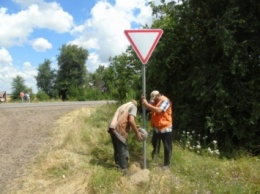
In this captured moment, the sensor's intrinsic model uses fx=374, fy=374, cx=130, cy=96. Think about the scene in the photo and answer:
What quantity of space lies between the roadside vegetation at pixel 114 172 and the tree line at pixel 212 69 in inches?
59.0

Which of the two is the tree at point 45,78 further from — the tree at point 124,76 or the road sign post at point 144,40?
the road sign post at point 144,40

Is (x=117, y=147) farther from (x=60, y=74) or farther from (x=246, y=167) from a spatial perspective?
(x=60, y=74)

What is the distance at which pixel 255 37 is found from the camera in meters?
11.4

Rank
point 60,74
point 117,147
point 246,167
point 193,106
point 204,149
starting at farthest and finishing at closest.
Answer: point 60,74 < point 193,106 < point 204,149 < point 246,167 < point 117,147

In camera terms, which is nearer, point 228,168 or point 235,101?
point 228,168

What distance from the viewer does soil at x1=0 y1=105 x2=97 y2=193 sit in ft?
25.1

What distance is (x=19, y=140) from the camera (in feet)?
32.9

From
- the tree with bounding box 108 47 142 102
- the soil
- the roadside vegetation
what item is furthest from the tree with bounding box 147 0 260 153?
the soil

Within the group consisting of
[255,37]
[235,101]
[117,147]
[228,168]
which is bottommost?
[228,168]

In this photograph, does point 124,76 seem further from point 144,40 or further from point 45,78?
point 45,78

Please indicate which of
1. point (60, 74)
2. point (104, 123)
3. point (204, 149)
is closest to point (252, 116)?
point (204, 149)

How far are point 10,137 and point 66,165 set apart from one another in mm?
3683

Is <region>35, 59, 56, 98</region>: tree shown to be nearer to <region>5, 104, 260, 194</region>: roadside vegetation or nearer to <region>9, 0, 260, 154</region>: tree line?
<region>9, 0, 260, 154</region>: tree line

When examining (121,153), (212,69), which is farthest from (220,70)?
(121,153)
